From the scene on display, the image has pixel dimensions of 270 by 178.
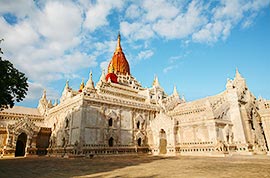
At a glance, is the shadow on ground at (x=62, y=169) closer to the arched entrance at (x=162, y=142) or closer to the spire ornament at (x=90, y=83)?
the arched entrance at (x=162, y=142)

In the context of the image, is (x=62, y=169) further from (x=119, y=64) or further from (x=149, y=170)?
(x=119, y=64)

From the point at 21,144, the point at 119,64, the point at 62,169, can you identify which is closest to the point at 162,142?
the point at 62,169

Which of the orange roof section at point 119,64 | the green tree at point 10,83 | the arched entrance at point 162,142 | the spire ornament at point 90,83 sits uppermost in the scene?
the orange roof section at point 119,64

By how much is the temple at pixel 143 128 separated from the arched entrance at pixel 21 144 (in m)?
0.03

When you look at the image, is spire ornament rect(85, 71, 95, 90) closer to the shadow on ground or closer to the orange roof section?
the shadow on ground

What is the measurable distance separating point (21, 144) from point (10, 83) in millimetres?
21661

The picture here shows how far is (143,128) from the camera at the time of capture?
33625 mm

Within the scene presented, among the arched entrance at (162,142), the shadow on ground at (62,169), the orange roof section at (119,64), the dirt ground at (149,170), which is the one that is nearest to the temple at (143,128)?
the arched entrance at (162,142)

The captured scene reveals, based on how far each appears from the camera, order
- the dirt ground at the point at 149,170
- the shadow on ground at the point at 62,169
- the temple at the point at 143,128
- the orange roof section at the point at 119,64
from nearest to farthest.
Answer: the dirt ground at the point at 149,170 → the shadow on ground at the point at 62,169 → the temple at the point at 143,128 → the orange roof section at the point at 119,64

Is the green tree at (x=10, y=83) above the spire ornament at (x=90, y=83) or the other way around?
the other way around

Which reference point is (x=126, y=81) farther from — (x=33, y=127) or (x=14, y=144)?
(x=14, y=144)

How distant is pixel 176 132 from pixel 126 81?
83.9ft

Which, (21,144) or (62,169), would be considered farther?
(21,144)

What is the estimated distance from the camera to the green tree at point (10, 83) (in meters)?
16.2
